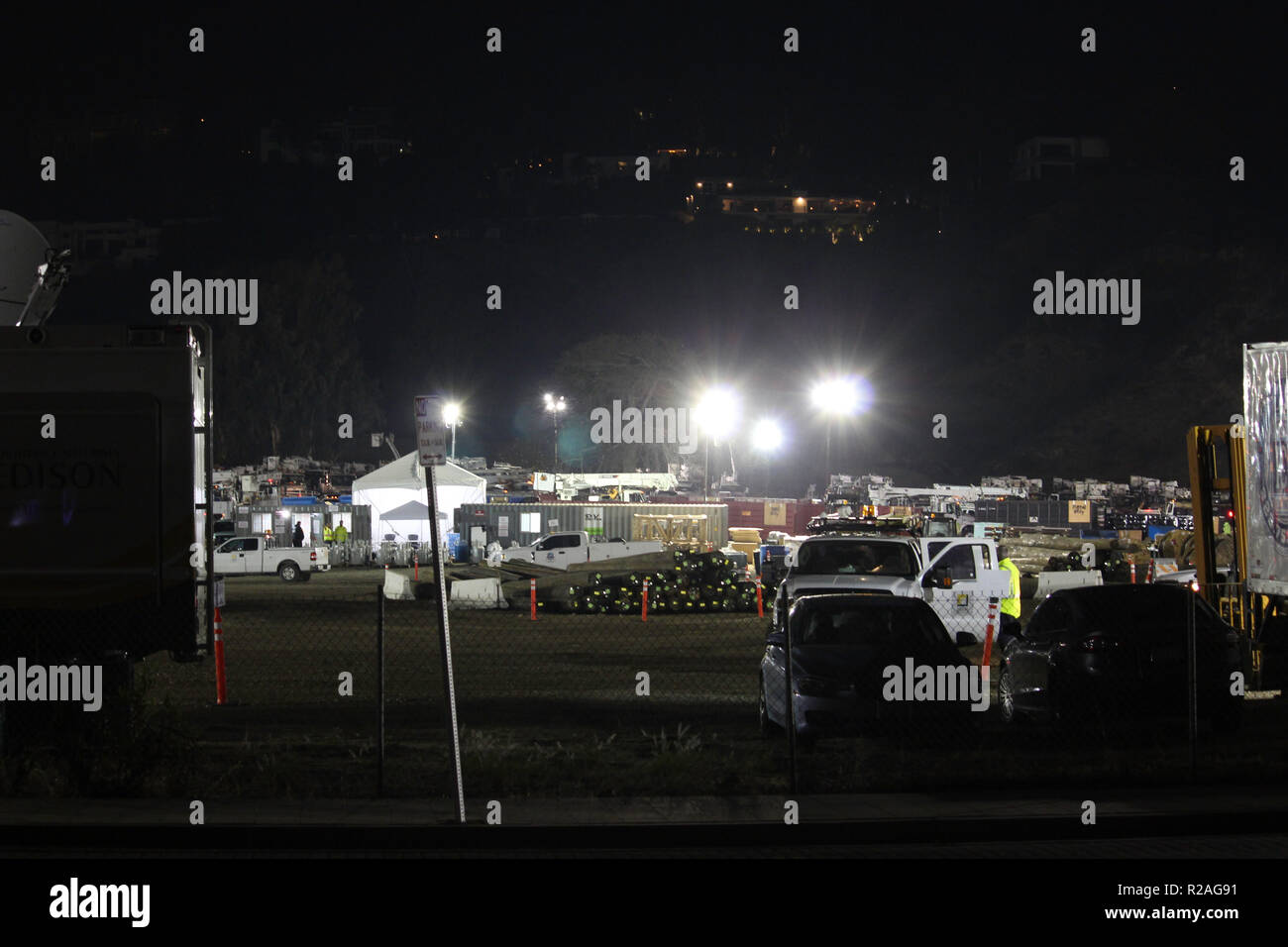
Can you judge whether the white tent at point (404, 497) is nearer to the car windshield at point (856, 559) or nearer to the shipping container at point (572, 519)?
the shipping container at point (572, 519)

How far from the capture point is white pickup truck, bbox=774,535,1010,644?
19578 millimetres

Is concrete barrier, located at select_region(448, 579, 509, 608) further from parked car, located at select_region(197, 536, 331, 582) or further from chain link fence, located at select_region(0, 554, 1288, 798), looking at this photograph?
chain link fence, located at select_region(0, 554, 1288, 798)

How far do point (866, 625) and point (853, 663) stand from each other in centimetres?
105

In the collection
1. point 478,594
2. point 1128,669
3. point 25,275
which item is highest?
point 25,275

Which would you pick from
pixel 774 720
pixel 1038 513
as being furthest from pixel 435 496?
pixel 1038 513

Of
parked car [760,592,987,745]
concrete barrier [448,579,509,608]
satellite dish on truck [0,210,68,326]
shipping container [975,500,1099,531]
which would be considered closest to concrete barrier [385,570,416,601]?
concrete barrier [448,579,509,608]

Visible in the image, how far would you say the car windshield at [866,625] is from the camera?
1295cm

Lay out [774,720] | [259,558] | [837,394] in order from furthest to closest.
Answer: [837,394]
[259,558]
[774,720]

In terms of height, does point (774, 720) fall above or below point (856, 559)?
below

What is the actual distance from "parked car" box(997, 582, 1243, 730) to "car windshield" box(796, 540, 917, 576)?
732 cm

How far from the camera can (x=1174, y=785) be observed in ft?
33.7

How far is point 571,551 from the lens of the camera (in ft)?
140

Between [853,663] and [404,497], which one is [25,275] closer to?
[853,663]
